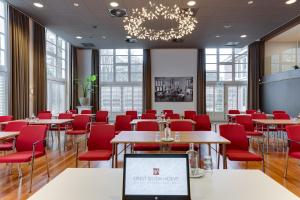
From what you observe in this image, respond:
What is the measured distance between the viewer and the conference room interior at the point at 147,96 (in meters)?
1.80

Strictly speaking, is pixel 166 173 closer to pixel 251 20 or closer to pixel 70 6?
pixel 70 6

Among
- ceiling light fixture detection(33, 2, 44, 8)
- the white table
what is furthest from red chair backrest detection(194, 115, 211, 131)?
ceiling light fixture detection(33, 2, 44, 8)

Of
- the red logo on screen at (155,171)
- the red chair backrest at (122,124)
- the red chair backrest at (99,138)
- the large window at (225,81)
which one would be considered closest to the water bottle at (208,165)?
the red logo on screen at (155,171)

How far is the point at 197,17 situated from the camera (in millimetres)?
8297

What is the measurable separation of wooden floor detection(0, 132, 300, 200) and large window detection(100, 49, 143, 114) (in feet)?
24.6

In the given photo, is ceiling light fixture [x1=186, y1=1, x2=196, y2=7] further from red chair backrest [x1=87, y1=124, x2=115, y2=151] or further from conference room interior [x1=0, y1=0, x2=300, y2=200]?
red chair backrest [x1=87, y1=124, x2=115, y2=151]

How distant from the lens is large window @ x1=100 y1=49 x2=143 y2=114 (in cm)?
1375

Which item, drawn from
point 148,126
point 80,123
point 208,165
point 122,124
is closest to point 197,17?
point 122,124

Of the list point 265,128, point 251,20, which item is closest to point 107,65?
point 251,20

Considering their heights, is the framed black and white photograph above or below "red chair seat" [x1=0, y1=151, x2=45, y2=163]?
above

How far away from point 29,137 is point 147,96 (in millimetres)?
9385

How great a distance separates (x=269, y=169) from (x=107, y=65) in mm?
10674

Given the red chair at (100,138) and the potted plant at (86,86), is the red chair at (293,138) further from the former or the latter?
the potted plant at (86,86)

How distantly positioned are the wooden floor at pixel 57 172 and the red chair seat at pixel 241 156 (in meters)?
0.75
